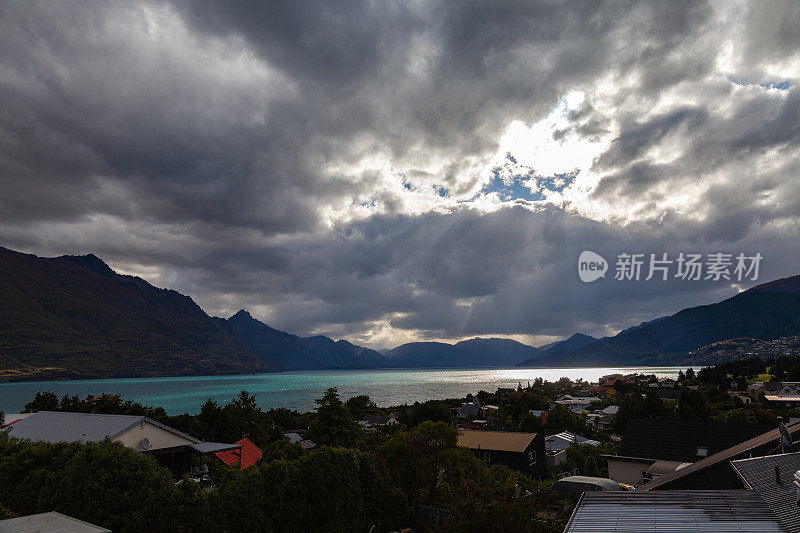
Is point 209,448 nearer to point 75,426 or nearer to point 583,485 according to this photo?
point 75,426

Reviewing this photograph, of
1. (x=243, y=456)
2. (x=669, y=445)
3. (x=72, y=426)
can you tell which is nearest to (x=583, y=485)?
(x=669, y=445)

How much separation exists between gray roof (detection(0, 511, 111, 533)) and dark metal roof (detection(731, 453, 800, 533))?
1328 centimetres

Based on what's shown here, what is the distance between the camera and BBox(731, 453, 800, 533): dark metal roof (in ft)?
25.1

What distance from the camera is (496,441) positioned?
133 ft

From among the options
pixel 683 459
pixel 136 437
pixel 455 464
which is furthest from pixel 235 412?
pixel 683 459

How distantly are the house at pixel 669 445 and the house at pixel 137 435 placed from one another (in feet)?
96.1

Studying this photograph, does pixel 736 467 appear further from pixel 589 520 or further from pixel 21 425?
pixel 21 425

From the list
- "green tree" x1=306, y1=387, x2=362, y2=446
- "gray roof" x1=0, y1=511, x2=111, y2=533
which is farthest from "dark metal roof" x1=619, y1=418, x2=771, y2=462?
"gray roof" x1=0, y1=511, x2=111, y2=533

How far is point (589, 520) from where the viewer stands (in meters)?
8.91

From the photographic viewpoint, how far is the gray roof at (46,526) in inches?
347

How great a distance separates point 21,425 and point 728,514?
48.3 m

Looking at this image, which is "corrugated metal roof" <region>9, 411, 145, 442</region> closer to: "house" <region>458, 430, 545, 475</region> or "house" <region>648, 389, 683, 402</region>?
"house" <region>458, 430, 545, 475</region>

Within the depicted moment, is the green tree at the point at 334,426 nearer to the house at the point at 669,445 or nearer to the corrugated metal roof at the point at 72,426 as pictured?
the corrugated metal roof at the point at 72,426

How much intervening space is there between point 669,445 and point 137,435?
3961 centimetres
